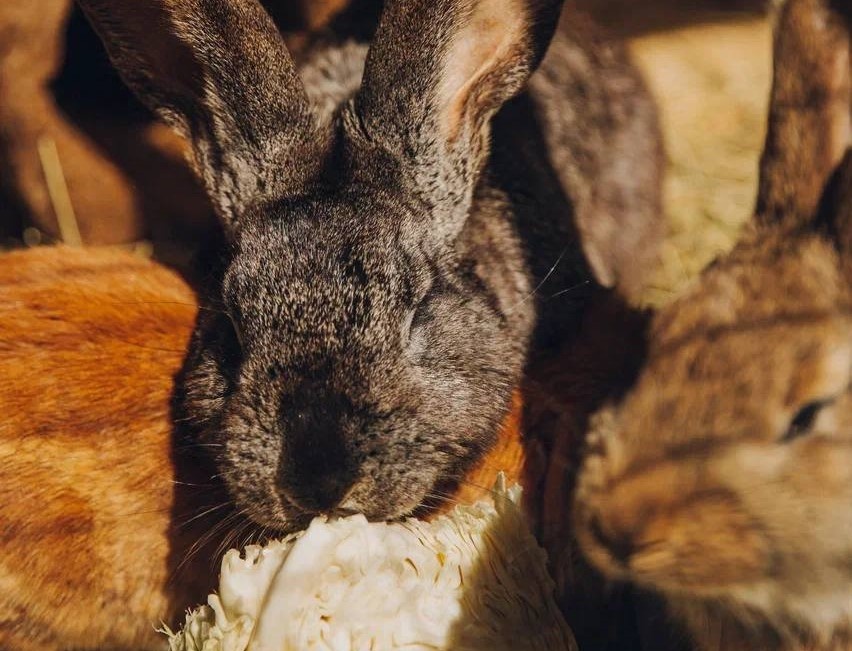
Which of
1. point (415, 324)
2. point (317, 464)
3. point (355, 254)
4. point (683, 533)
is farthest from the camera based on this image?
point (415, 324)

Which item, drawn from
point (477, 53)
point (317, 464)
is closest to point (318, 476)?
point (317, 464)

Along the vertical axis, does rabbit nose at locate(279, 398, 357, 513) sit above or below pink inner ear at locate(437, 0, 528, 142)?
below

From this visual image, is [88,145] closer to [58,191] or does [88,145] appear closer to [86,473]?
[58,191]

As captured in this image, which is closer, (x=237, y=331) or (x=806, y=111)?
(x=806, y=111)

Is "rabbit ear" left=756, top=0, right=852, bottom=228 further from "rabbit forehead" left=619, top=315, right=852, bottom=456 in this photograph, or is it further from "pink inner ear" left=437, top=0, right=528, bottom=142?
"pink inner ear" left=437, top=0, right=528, bottom=142

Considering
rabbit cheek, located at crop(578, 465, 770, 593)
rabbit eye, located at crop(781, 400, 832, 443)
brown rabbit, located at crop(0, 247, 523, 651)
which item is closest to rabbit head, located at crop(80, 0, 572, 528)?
brown rabbit, located at crop(0, 247, 523, 651)

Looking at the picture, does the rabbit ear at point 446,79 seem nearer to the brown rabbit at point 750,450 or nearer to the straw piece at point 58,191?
the brown rabbit at point 750,450
